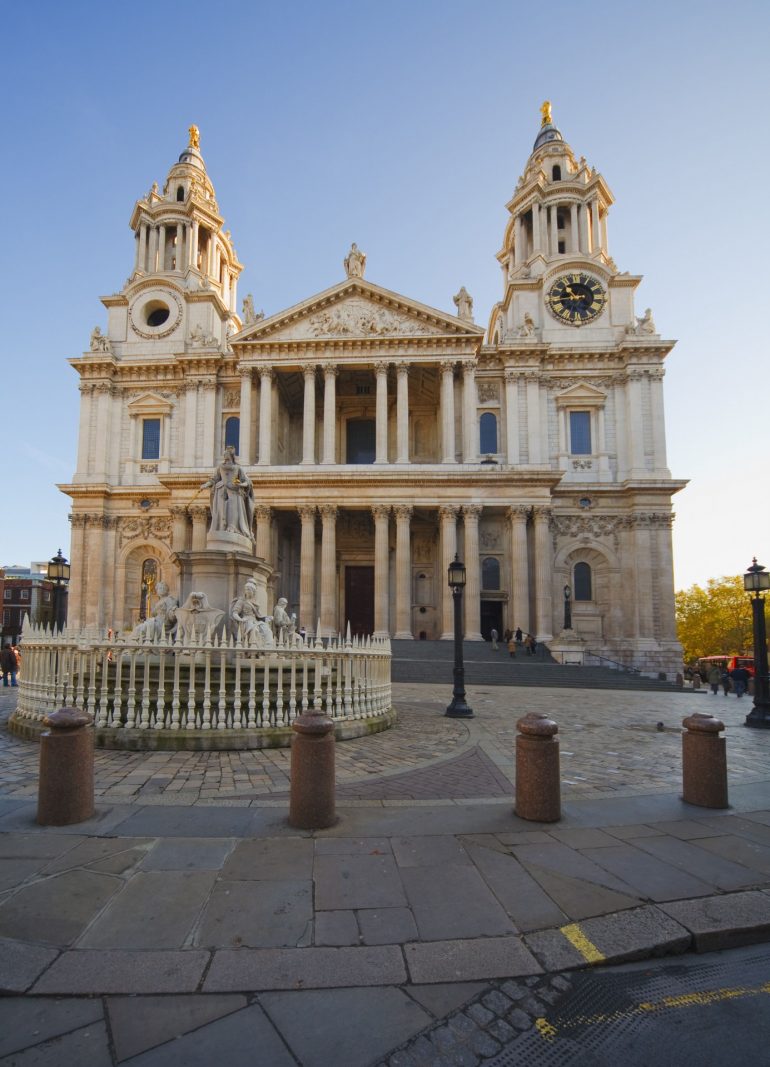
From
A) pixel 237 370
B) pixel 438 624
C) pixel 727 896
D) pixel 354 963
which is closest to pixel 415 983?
pixel 354 963

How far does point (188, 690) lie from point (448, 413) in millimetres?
27410

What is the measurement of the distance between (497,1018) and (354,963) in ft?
2.62

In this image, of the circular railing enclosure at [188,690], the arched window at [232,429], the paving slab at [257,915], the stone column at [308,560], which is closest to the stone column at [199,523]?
the arched window at [232,429]

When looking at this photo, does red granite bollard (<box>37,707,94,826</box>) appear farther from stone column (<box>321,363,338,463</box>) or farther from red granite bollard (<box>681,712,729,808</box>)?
stone column (<box>321,363,338,463</box>)

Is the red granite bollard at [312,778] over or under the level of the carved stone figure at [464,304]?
under

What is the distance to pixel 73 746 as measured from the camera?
529 cm

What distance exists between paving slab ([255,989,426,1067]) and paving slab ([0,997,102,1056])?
0.86 m

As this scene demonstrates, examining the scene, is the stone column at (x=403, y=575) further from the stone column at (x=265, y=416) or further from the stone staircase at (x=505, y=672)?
the stone column at (x=265, y=416)

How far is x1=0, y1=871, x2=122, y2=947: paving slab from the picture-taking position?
3422 millimetres

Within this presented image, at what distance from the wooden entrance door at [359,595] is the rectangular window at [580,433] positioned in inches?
590

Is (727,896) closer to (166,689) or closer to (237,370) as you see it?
(166,689)

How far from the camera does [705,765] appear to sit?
20.0ft

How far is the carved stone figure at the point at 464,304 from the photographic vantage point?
115 feet

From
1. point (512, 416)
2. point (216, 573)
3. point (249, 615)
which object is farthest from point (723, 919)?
point (512, 416)
